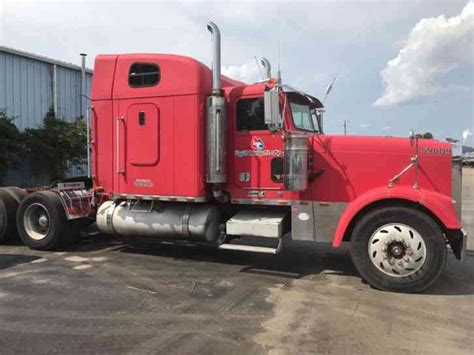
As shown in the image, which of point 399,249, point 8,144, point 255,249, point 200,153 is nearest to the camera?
point 399,249

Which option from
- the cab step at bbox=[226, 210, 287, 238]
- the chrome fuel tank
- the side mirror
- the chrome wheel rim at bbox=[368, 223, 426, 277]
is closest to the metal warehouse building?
the chrome fuel tank

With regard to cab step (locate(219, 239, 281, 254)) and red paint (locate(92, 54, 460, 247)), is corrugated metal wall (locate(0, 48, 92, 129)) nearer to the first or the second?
red paint (locate(92, 54, 460, 247))

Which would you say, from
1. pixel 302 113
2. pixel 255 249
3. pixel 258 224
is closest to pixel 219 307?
pixel 255 249

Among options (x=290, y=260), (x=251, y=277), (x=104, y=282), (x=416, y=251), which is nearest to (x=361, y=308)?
(x=416, y=251)

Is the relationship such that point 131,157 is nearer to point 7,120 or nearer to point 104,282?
point 104,282

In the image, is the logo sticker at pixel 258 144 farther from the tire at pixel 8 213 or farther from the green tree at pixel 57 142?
the green tree at pixel 57 142

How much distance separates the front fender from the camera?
6.59m

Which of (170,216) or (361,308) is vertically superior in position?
(170,216)

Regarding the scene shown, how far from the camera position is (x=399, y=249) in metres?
6.68

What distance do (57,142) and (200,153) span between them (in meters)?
13.4

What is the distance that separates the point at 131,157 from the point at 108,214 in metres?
1.07

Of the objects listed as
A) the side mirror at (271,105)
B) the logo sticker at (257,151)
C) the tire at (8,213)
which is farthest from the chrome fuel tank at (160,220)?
the tire at (8,213)

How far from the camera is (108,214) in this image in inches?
348

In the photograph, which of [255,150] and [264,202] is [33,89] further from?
[264,202]
